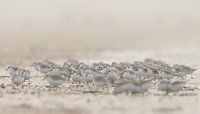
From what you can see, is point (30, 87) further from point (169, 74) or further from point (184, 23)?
point (184, 23)

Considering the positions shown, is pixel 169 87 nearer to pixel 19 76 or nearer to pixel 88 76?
pixel 88 76

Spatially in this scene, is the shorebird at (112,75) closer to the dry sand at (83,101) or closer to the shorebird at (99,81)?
the dry sand at (83,101)

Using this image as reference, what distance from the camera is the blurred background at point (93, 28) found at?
39406mm

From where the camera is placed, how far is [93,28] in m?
55.5

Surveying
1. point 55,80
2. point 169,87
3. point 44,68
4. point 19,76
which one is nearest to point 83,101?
point 55,80

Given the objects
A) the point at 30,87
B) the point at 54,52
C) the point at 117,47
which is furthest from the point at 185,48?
the point at 30,87

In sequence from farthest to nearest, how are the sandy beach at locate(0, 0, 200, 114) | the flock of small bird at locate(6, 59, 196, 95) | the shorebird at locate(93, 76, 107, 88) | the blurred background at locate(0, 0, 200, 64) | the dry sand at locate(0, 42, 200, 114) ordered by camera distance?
the blurred background at locate(0, 0, 200, 64) → the flock of small bird at locate(6, 59, 196, 95) → the shorebird at locate(93, 76, 107, 88) → the sandy beach at locate(0, 0, 200, 114) → the dry sand at locate(0, 42, 200, 114)

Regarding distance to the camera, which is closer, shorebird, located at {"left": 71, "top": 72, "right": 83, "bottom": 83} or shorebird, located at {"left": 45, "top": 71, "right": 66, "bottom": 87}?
shorebird, located at {"left": 45, "top": 71, "right": 66, "bottom": 87}

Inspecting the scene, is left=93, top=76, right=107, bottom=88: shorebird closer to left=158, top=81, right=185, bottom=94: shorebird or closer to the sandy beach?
the sandy beach

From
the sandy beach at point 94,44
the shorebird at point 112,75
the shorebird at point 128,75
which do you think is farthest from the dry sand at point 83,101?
the shorebird at point 128,75

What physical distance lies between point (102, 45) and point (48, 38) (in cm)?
530

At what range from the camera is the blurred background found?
39406mm

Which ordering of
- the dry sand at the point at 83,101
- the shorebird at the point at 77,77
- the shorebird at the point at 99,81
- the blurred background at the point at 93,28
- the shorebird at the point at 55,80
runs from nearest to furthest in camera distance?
1. the dry sand at the point at 83,101
2. the shorebird at the point at 99,81
3. the shorebird at the point at 55,80
4. the shorebird at the point at 77,77
5. the blurred background at the point at 93,28

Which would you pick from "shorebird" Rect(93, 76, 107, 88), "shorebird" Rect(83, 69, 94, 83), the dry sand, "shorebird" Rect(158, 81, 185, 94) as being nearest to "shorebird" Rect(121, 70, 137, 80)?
"shorebird" Rect(83, 69, 94, 83)
